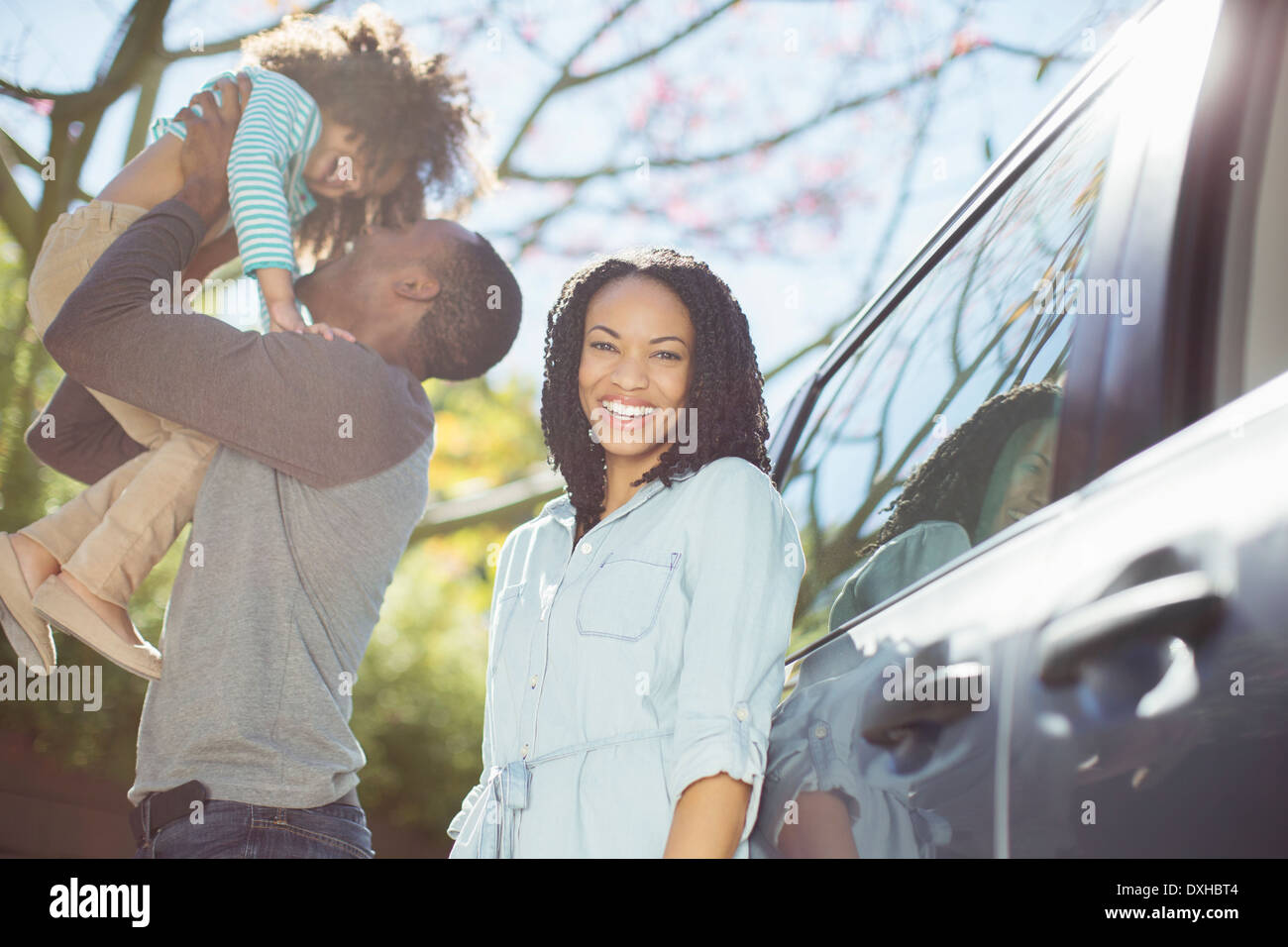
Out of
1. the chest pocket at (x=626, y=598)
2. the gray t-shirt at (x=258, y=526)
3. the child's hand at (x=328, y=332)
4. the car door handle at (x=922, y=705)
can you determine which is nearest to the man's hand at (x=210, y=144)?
the gray t-shirt at (x=258, y=526)

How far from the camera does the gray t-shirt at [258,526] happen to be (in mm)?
1772

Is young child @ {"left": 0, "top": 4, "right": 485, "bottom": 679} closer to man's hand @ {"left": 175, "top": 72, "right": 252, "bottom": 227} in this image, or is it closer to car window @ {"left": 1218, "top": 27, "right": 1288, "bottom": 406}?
man's hand @ {"left": 175, "top": 72, "right": 252, "bottom": 227}

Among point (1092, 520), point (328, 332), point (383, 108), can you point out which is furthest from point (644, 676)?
point (383, 108)

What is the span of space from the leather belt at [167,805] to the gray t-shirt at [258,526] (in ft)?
0.06

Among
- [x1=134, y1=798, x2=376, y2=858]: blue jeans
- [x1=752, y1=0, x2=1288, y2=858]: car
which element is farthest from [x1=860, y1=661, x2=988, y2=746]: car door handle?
[x1=134, y1=798, x2=376, y2=858]: blue jeans

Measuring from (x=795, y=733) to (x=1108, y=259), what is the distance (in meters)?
0.67

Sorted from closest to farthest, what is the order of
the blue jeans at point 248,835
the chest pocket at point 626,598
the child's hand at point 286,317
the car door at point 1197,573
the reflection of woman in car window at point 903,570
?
the car door at point 1197,573 < the reflection of woman in car window at point 903,570 < the chest pocket at point 626,598 < the blue jeans at point 248,835 < the child's hand at point 286,317

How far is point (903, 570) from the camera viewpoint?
1.42m

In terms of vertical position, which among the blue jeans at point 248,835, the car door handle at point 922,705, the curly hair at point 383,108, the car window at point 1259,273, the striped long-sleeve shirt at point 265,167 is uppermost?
the curly hair at point 383,108

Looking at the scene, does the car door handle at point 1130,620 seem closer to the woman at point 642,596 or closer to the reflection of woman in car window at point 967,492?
the reflection of woman in car window at point 967,492

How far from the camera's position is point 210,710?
1760 mm

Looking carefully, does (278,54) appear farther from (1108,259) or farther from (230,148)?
(1108,259)

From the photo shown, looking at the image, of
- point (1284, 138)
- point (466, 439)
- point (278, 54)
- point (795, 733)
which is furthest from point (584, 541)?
point (466, 439)

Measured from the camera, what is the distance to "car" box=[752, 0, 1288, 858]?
0.85 meters
